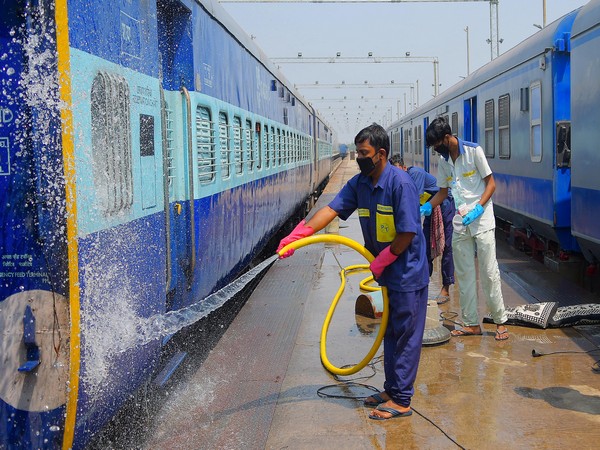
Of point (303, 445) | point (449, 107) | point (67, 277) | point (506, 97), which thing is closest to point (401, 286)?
point (303, 445)

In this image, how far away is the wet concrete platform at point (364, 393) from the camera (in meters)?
4.62

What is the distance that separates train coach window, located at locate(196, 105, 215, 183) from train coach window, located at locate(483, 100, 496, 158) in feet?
24.2

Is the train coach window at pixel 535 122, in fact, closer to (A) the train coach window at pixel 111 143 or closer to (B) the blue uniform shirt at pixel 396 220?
(B) the blue uniform shirt at pixel 396 220

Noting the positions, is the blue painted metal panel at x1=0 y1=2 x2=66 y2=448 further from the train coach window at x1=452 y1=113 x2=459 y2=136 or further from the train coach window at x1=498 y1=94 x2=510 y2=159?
the train coach window at x1=452 y1=113 x2=459 y2=136

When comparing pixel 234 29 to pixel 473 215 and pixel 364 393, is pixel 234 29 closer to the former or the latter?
pixel 473 215

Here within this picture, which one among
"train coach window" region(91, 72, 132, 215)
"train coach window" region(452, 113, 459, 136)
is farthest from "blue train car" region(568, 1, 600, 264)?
"train coach window" region(452, 113, 459, 136)

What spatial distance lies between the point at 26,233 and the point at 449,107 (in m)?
15.8

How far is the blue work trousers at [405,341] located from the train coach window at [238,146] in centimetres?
330

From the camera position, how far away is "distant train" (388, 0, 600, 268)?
7.64m

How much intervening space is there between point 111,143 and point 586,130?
5609 mm

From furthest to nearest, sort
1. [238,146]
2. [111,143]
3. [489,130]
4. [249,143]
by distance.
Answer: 1. [489,130]
2. [249,143]
3. [238,146]
4. [111,143]

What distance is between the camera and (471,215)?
6.45 metres

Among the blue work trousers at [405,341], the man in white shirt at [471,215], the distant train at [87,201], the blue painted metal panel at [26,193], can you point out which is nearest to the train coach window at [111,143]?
the distant train at [87,201]

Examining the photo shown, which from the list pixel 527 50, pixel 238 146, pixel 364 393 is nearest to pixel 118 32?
pixel 364 393
